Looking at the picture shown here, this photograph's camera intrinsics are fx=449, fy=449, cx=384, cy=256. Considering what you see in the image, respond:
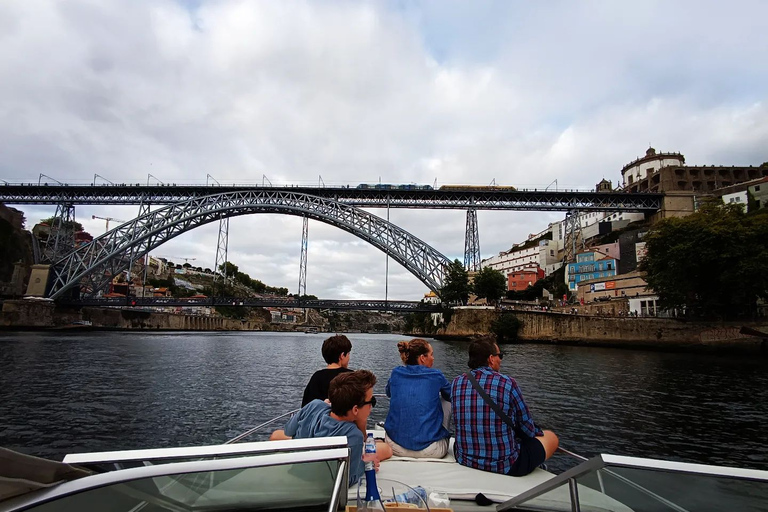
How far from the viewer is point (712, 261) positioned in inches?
1095

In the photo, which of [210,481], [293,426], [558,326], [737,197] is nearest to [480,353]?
[293,426]

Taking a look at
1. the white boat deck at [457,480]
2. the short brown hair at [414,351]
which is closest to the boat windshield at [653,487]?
the white boat deck at [457,480]

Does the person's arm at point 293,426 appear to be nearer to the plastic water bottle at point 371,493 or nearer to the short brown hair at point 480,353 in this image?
the plastic water bottle at point 371,493

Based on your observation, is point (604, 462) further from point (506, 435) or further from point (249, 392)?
point (249, 392)

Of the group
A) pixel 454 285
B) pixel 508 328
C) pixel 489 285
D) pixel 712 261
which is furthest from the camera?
pixel 489 285

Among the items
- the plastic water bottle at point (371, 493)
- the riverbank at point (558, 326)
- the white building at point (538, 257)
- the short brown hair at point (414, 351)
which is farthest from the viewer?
the white building at point (538, 257)

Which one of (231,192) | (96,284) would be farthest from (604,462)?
(96,284)

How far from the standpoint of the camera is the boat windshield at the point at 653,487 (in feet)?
4.93

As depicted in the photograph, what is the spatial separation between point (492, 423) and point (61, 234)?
191 feet

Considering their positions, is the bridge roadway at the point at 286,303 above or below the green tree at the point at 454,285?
below

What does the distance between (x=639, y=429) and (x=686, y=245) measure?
79.5 ft

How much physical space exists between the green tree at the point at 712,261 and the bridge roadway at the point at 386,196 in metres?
15.4

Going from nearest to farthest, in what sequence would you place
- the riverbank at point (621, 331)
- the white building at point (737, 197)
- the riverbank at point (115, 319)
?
the riverbank at point (621, 331)
the white building at point (737, 197)
the riverbank at point (115, 319)

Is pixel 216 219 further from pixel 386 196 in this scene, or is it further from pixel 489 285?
pixel 489 285
